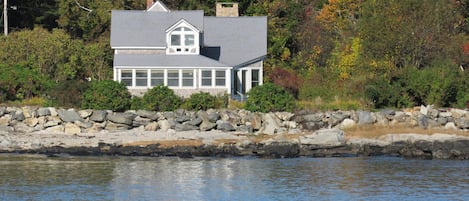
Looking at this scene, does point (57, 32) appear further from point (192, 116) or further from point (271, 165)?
point (271, 165)

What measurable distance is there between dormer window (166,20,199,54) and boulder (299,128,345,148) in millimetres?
11316

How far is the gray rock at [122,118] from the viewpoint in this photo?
1877 inches

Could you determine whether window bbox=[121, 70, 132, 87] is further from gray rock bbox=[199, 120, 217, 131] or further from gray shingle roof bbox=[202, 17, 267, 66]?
gray rock bbox=[199, 120, 217, 131]

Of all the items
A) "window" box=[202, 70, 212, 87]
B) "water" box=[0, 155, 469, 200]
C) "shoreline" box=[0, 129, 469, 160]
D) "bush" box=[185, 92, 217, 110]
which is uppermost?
"window" box=[202, 70, 212, 87]

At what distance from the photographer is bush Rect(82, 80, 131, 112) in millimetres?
48438

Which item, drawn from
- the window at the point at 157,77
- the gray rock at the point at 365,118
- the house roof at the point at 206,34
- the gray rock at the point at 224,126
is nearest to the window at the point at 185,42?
the house roof at the point at 206,34

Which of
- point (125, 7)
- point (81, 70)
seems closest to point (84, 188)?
point (81, 70)

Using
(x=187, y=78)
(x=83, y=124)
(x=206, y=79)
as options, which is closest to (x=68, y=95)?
(x=83, y=124)

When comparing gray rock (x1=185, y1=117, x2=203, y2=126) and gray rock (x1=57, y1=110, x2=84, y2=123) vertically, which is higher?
gray rock (x1=57, y1=110, x2=84, y2=123)

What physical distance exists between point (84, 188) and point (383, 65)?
24364mm

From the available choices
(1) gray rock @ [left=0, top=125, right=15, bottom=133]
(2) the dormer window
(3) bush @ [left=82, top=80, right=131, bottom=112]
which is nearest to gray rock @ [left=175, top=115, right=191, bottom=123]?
(3) bush @ [left=82, top=80, right=131, bottom=112]

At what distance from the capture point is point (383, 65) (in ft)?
181

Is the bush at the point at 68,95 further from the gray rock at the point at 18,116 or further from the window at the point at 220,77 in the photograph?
the window at the point at 220,77

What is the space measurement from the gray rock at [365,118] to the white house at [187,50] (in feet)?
23.6
